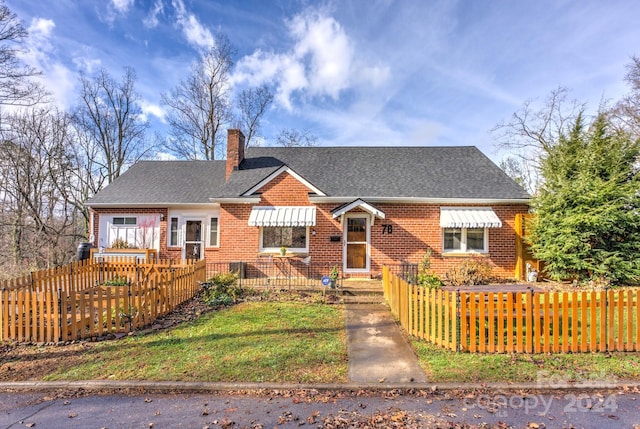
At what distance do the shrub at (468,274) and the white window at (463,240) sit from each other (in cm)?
81

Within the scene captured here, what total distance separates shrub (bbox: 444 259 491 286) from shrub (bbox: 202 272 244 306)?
314 inches

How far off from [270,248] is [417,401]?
1053cm

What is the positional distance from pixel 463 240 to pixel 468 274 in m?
1.98

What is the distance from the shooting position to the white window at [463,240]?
566 inches

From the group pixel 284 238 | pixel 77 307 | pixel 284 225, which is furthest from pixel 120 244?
pixel 77 307

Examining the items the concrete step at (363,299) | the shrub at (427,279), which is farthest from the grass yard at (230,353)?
the shrub at (427,279)

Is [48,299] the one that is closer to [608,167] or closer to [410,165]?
[410,165]

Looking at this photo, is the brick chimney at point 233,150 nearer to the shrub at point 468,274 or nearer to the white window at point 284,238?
the white window at point 284,238

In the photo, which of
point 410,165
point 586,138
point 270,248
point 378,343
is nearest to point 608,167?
point 586,138

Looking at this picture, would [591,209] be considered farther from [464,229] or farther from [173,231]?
[173,231]

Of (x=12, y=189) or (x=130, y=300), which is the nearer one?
(x=130, y=300)

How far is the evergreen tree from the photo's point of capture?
434 inches

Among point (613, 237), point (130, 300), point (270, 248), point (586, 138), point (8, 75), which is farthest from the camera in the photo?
point (8, 75)

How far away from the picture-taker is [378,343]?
701 cm
